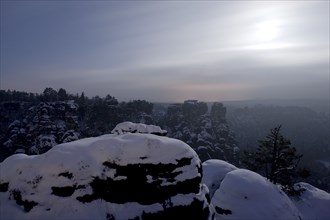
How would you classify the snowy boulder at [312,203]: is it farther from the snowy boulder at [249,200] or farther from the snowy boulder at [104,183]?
the snowy boulder at [104,183]

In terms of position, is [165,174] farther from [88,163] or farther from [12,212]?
[12,212]

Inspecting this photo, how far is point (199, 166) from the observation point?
19.3 metres

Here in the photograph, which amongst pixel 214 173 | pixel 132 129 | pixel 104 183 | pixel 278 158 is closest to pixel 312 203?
pixel 278 158

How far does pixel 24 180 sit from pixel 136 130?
22224 mm

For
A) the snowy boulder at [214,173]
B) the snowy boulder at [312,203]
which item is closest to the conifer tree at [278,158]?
the snowy boulder at [312,203]

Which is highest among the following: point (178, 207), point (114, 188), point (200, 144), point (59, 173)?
point (59, 173)

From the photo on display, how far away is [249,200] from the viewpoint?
23.2 m

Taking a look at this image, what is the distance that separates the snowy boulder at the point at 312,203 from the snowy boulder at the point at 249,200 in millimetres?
6608

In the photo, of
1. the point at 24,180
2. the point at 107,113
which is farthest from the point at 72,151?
the point at 107,113

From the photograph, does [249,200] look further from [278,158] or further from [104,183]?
[104,183]

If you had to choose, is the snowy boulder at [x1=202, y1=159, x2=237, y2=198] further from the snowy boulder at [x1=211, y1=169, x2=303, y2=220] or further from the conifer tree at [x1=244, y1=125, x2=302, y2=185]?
the conifer tree at [x1=244, y1=125, x2=302, y2=185]

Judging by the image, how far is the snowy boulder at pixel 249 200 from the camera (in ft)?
73.5

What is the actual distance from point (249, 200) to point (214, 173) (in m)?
4.86

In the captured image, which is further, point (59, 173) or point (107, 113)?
point (107, 113)
